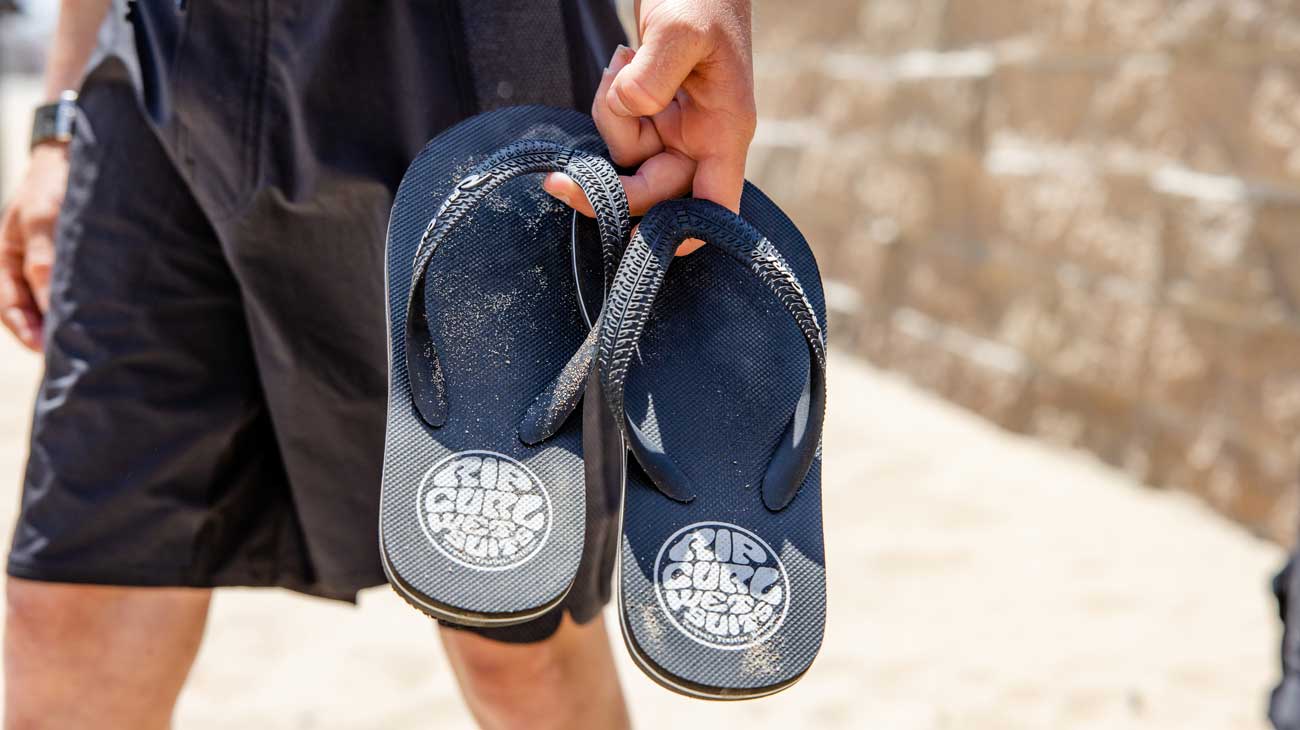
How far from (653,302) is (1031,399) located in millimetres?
2640

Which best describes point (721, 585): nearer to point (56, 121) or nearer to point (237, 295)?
point (237, 295)

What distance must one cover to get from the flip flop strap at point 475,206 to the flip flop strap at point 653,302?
1.1 inches

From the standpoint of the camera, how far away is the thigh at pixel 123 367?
1120mm

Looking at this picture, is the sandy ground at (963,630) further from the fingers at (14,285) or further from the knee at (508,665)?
the fingers at (14,285)

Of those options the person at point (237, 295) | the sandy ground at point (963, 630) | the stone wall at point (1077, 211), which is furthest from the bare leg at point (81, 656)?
the stone wall at point (1077, 211)

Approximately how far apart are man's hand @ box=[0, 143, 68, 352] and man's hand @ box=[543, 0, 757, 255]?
2.02ft

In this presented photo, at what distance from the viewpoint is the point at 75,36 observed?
1.26 m

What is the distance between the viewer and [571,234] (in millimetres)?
995

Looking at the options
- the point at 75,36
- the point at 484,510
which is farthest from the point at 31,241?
the point at 484,510

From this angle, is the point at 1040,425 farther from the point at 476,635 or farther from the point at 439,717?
the point at 476,635

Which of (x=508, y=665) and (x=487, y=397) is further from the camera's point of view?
(x=508, y=665)

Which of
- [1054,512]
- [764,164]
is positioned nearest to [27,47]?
[764,164]

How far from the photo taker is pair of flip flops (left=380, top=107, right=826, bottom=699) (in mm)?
830

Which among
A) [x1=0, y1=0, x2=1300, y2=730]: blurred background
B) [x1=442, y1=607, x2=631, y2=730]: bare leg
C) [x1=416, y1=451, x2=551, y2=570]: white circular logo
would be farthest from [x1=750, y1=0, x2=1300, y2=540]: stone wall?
[x1=416, y1=451, x2=551, y2=570]: white circular logo
